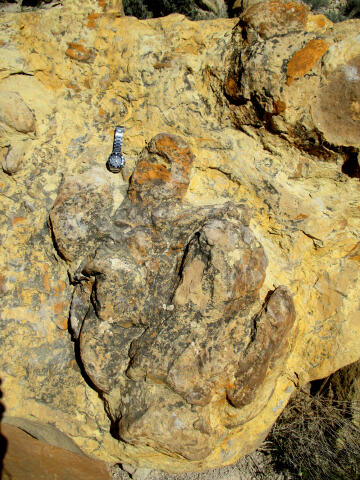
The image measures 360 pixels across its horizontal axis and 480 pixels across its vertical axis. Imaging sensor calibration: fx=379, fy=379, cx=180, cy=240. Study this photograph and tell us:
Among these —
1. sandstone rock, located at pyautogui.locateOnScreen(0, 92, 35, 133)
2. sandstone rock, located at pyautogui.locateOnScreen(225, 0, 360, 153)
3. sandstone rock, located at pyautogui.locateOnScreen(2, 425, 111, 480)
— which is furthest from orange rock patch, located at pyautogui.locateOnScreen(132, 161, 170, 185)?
sandstone rock, located at pyautogui.locateOnScreen(2, 425, 111, 480)

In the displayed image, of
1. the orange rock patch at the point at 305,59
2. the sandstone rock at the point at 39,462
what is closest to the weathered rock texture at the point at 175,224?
the orange rock patch at the point at 305,59

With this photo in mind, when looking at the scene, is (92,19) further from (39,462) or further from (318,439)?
(318,439)

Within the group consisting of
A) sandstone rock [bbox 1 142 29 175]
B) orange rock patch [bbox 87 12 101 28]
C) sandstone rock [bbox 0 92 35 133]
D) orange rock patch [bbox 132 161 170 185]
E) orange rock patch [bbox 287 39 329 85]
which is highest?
orange rock patch [bbox 287 39 329 85]

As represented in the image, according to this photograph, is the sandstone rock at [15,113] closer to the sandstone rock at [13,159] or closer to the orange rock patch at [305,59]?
the sandstone rock at [13,159]

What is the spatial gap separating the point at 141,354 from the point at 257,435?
35.6 inches

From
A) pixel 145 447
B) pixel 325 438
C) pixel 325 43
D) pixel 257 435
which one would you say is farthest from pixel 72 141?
pixel 325 438

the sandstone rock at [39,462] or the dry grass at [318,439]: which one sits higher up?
the sandstone rock at [39,462]

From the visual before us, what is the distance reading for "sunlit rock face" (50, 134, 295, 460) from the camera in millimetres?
1731

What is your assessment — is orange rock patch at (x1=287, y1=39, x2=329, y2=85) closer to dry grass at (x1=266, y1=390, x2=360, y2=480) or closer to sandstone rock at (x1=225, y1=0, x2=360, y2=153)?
sandstone rock at (x1=225, y1=0, x2=360, y2=153)

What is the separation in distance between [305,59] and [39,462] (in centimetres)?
220

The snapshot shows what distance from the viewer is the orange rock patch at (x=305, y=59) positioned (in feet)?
5.67

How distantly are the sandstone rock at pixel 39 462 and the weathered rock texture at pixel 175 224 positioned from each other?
13cm

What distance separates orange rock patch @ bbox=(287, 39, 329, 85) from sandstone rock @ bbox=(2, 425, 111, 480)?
2.04 meters

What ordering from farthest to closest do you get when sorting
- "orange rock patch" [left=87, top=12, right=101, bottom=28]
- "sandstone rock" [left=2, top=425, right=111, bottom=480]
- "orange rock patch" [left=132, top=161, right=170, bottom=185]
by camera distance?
"orange rock patch" [left=87, top=12, right=101, bottom=28] → "orange rock patch" [left=132, top=161, right=170, bottom=185] → "sandstone rock" [left=2, top=425, right=111, bottom=480]
